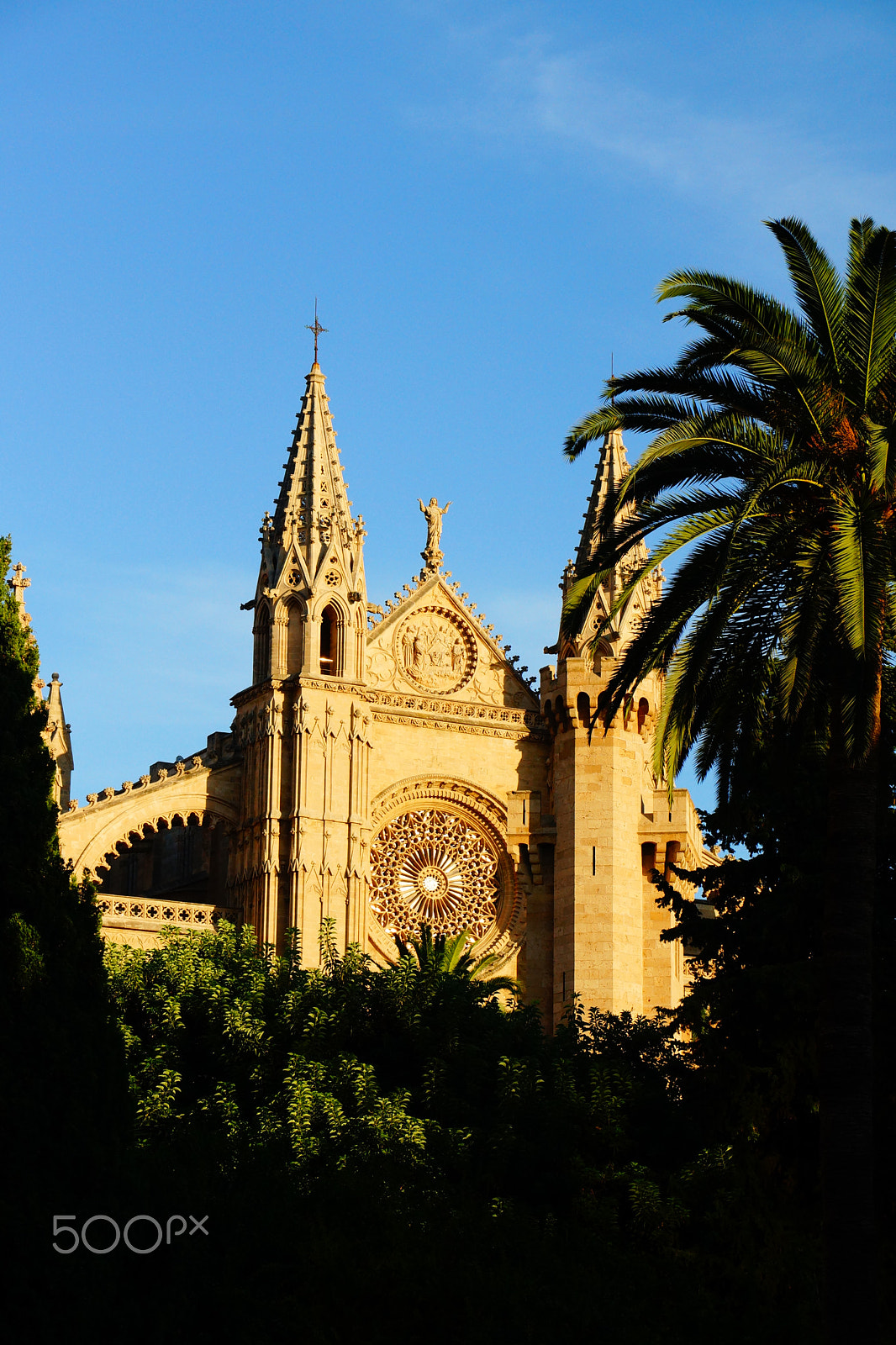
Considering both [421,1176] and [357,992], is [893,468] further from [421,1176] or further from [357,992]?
[357,992]

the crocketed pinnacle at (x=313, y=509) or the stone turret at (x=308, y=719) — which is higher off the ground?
the crocketed pinnacle at (x=313, y=509)

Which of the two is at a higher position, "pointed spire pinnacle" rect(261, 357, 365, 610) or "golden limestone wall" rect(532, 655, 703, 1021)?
"pointed spire pinnacle" rect(261, 357, 365, 610)

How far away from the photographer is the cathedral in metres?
Result: 40.6

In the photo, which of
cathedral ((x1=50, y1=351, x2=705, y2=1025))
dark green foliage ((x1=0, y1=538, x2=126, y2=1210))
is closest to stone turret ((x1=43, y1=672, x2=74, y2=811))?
cathedral ((x1=50, y1=351, x2=705, y2=1025))

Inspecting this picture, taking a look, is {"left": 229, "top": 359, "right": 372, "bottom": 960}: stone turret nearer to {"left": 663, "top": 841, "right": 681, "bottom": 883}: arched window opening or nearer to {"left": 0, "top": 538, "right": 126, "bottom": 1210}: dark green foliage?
{"left": 663, "top": 841, "right": 681, "bottom": 883}: arched window opening

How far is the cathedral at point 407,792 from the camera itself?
40.6 m

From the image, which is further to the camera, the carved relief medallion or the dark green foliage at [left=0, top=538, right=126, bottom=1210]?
the carved relief medallion

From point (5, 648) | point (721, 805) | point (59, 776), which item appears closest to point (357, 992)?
point (721, 805)

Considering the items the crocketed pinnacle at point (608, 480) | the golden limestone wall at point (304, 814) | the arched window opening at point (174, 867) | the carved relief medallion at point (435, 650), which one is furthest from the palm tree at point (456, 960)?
Result: the crocketed pinnacle at point (608, 480)

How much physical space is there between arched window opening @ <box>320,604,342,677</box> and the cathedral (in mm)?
41

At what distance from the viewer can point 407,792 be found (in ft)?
141

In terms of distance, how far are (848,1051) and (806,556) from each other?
472cm

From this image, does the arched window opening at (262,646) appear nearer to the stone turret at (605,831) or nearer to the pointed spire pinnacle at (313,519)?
the pointed spire pinnacle at (313,519)

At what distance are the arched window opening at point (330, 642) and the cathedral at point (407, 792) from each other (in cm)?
4
